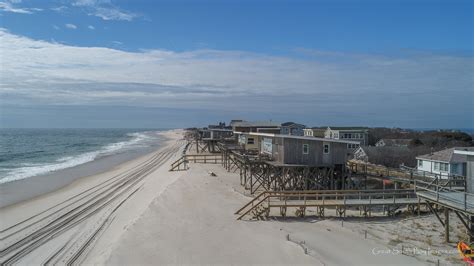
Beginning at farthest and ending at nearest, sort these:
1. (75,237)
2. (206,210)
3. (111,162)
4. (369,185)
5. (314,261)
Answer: (111,162)
(369,185)
(206,210)
(75,237)
(314,261)

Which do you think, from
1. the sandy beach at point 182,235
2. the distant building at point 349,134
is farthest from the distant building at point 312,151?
the distant building at point 349,134

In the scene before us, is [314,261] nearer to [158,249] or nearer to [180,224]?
[158,249]

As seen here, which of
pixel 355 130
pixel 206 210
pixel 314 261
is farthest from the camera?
pixel 355 130

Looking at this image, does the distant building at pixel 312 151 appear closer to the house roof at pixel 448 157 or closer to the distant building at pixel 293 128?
the house roof at pixel 448 157

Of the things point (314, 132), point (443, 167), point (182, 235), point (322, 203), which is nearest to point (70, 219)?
point (182, 235)

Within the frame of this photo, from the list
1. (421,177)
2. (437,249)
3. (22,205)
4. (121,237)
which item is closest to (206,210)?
(121,237)

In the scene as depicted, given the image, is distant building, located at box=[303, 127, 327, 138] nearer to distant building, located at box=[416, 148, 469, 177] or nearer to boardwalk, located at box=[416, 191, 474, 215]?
distant building, located at box=[416, 148, 469, 177]
